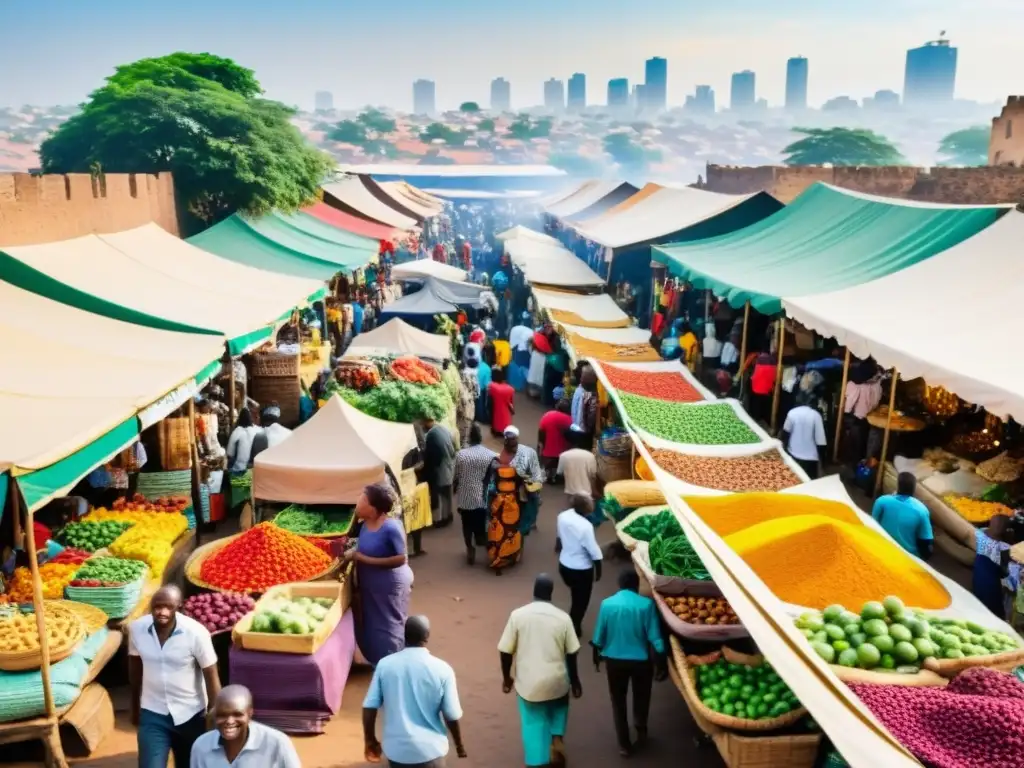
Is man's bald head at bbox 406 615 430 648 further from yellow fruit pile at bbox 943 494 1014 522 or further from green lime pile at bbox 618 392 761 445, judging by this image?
yellow fruit pile at bbox 943 494 1014 522

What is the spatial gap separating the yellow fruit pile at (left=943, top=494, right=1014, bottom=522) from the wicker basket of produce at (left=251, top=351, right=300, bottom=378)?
724 centimetres

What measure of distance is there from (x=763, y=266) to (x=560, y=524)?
7.42 metres

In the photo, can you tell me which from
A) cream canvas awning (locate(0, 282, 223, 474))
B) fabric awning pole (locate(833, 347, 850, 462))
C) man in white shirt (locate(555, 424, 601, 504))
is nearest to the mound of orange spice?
cream canvas awning (locate(0, 282, 223, 474))

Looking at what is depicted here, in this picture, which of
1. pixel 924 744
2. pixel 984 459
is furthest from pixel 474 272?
pixel 924 744

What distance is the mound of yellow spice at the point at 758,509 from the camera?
20.6 ft

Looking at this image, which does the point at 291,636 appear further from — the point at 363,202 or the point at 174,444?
the point at 363,202

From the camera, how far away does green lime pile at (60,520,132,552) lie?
685cm

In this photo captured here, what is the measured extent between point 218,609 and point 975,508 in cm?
611

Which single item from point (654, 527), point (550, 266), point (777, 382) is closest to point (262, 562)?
point (654, 527)

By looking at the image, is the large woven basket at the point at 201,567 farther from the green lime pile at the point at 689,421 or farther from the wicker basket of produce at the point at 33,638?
the green lime pile at the point at 689,421

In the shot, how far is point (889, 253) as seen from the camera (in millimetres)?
10664

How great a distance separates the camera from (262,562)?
6.36m

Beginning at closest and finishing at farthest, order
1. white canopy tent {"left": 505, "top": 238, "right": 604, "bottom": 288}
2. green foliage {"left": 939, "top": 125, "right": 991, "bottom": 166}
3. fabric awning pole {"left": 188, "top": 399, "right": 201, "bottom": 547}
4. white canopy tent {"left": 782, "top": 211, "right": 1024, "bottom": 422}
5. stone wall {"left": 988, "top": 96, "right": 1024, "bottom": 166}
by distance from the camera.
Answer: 1. white canopy tent {"left": 782, "top": 211, "right": 1024, "bottom": 422}
2. fabric awning pole {"left": 188, "top": 399, "right": 201, "bottom": 547}
3. white canopy tent {"left": 505, "top": 238, "right": 604, "bottom": 288}
4. stone wall {"left": 988, "top": 96, "right": 1024, "bottom": 166}
5. green foliage {"left": 939, "top": 125, "right": 991, "bottom": 166}

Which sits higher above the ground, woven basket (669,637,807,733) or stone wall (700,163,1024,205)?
stone wall (700,163,1024,205)
